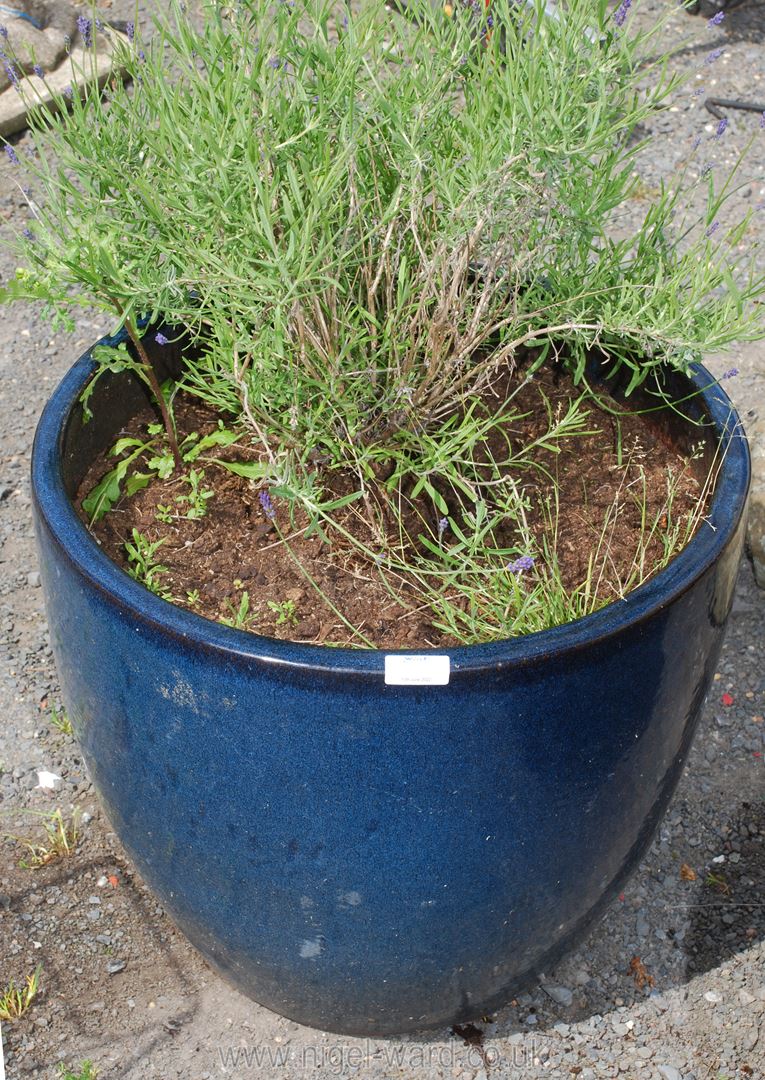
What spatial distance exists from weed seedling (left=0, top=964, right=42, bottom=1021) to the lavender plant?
885 millimetres

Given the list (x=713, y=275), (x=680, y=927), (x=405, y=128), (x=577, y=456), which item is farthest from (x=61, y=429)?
(x=680, y=927)

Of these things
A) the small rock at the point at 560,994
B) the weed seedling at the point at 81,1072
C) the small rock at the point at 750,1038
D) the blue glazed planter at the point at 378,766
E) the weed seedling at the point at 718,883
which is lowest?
the weed seedling at the point at 718,883

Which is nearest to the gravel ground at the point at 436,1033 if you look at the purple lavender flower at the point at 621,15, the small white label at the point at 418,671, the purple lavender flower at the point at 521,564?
the purple lavender flower at the point at 621,15

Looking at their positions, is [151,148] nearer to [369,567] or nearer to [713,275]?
[369,567]

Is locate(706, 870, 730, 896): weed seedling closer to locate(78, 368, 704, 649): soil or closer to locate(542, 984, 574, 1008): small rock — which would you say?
locate(542, 984, 574, 1008): small rock

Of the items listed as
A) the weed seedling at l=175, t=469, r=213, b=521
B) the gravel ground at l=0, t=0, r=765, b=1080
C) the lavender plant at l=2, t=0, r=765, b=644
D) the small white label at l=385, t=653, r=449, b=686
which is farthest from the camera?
the gravel ground at l=0, t=0, r=765, b=1080

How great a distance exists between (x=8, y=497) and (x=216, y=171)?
1773mm

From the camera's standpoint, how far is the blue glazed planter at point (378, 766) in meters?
1.38

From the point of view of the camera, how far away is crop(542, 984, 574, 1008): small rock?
6.70 ft

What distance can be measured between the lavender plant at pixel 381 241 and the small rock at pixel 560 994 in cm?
76

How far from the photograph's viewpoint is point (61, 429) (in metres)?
1.72

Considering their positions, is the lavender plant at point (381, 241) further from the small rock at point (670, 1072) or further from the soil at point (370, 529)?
the small rock at point (670, 1072)

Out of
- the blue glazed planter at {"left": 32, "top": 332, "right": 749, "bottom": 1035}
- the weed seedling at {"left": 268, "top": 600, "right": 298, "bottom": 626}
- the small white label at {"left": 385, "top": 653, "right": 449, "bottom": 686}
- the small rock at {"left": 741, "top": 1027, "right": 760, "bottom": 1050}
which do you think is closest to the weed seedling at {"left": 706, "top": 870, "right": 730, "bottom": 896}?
the small rock at {"left": 741, "top": 1027, "right": 760, "bottom": 1050}

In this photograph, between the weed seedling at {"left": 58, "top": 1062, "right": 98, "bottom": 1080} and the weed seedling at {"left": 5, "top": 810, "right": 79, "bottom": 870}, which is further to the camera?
the weed seedling at {"left": 5, "top": 810, "right": 79, "bottom": 870}
